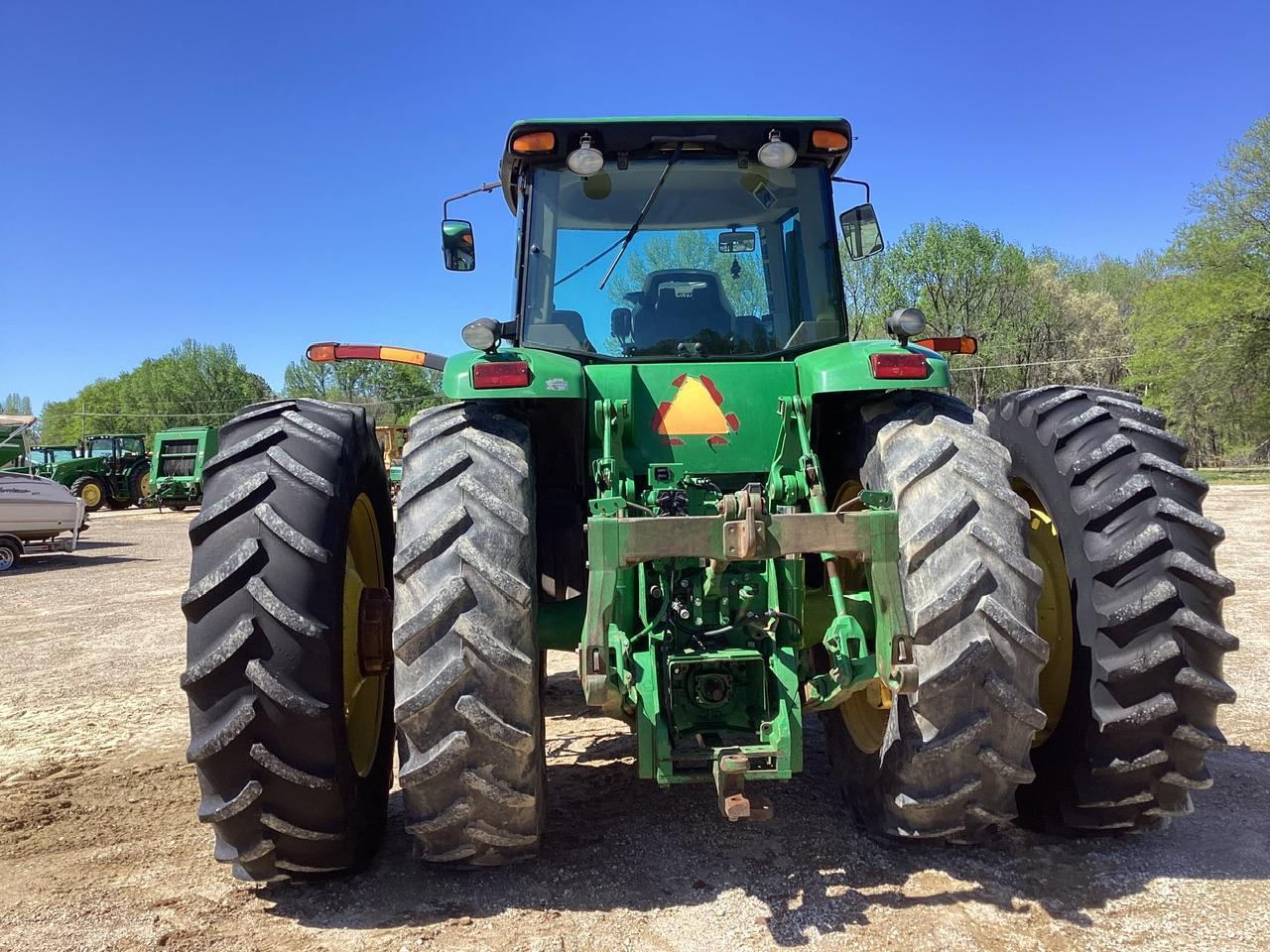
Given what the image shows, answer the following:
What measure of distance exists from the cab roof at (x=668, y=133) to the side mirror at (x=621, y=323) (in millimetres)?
658

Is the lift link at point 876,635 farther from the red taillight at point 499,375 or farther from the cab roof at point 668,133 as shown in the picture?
the cab roof at point 668,133

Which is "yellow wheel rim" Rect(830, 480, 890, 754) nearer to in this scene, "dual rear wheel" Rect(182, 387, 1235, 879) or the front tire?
"dual rear wheel" Rect(182, 387, 1235, 879)

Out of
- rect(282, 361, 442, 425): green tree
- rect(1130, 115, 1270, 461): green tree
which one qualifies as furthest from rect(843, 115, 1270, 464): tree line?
rect(282, 361, 442, 425): green tree

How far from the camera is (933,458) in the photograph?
9.37ft

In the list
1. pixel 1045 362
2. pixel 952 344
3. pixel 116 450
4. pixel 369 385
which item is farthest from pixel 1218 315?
pixel 369 385

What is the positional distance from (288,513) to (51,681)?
5.06 metres

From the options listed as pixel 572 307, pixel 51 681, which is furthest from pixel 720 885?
pixel 51 681

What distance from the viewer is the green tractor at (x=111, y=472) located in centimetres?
2702

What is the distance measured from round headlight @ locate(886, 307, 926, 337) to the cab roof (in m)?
0.97

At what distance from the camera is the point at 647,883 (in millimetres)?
2910

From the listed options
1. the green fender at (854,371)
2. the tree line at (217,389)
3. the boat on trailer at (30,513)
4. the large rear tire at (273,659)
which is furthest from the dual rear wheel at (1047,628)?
the tree line at (217,389)

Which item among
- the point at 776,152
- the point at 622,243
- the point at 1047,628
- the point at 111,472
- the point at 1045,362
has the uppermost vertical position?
the point at 1045,362

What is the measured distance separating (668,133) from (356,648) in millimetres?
2443

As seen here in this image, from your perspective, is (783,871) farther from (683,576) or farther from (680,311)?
(680,311)
